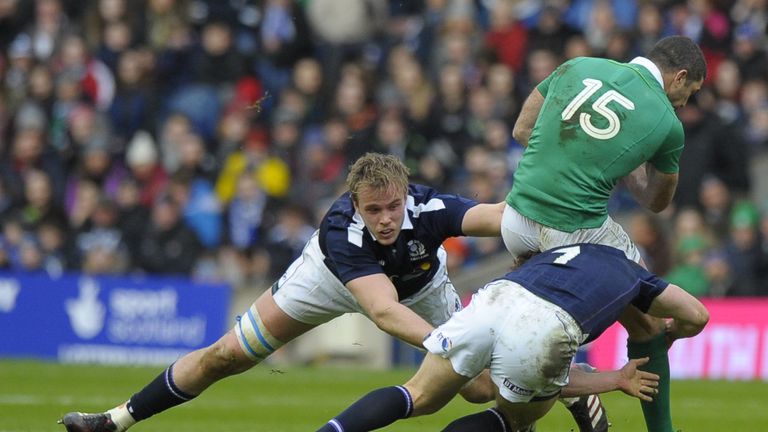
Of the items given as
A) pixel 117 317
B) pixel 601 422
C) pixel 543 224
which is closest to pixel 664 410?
pixel 601 422

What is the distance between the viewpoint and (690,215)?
15.0m

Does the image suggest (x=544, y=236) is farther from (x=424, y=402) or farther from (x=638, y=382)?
(x=424, y=402)

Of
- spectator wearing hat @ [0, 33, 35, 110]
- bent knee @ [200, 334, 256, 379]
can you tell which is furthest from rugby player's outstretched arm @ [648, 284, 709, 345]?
spectator wearing hat @ [0, 33, 35, 110]

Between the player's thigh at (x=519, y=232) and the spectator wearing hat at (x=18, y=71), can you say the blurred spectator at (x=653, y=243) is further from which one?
the spectator wearing hat at (x=18, y=71)

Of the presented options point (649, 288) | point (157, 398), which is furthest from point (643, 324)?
point (157, 398)

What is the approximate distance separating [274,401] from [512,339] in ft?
19.6

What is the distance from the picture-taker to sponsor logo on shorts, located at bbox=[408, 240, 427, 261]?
7652mm

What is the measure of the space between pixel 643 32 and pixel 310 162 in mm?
4018

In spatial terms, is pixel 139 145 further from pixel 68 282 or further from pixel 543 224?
pixel 543 224

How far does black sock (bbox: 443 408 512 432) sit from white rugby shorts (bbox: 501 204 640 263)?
0.81m

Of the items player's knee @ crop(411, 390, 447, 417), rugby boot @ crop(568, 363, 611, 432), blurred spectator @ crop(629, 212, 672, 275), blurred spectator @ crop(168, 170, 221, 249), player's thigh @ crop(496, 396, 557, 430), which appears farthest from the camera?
blurred spectator @ crop(168, 170, 221, 249)

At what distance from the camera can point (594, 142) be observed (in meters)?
6.90

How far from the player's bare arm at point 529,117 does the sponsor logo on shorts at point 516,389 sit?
126 cm

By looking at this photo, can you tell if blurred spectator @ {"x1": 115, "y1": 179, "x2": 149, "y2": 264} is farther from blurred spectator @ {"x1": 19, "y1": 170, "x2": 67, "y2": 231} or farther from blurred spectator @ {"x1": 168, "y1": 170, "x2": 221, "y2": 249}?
blurred spectator @ {"x1": 19, "y1": 170, "x2": 67, "y2": 231}
